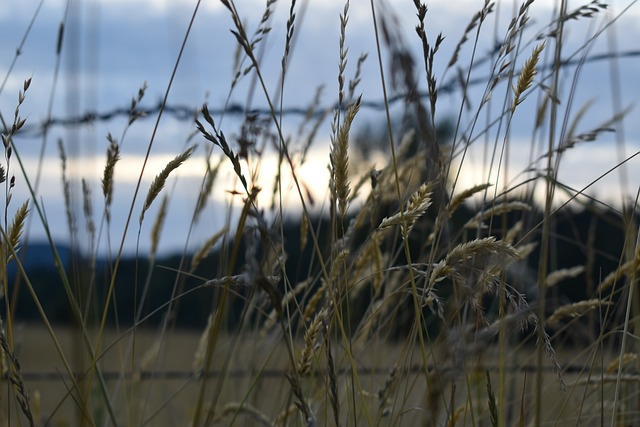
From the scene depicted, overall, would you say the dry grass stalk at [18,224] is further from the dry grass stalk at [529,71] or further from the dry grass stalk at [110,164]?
the dry grass stalk at [529,71]

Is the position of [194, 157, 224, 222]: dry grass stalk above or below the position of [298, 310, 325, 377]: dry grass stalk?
above

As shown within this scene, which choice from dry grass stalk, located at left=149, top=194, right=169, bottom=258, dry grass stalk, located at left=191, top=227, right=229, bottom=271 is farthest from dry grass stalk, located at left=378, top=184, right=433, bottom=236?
dry grass stalk, located at left=149, top=194, right=169, bottom=258

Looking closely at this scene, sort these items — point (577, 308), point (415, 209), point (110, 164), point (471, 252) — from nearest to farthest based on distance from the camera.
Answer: point (471, 252), point (415, 209), point (110, 164), point (577, 308)

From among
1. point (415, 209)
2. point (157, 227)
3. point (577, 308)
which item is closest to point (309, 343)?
point (415, 209)

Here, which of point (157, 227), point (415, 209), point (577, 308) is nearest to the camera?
point (415, 209)

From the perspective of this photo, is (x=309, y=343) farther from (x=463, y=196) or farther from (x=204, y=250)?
Result: (x=204, y=250)

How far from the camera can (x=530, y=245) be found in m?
1.43

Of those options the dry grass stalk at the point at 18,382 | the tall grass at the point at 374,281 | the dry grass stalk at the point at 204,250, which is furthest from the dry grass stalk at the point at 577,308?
the dry grass stalk at the point at 18,382

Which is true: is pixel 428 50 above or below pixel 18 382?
above

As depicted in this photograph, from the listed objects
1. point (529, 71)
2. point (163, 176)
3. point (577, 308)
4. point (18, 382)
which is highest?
point (529, 71)

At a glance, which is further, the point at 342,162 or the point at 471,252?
the point at 342,162

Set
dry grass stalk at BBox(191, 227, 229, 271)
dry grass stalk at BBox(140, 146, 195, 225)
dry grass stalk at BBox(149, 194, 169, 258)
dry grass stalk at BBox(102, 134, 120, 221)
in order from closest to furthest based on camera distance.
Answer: dry grass stalk at BBox(140, 146, 195, 225) → dry grass stalk at BBox(102, 134, 120, 221) → dry grass stalk at BBox(191, 227, 229, 271) → dry grass stalk at BBox(149, 194, 169, 258)

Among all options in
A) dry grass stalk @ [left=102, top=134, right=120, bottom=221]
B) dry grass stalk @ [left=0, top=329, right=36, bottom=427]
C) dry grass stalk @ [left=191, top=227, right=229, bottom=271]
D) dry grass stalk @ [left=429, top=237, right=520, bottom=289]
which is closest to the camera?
dry grass stalk @ [left=429, top=237, right=520, bottom=289]

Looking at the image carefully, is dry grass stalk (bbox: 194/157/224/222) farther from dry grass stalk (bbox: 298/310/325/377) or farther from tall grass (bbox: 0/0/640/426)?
dry grass stalk (bbox: 298/310/325/377)
